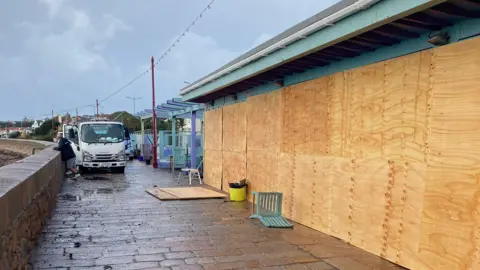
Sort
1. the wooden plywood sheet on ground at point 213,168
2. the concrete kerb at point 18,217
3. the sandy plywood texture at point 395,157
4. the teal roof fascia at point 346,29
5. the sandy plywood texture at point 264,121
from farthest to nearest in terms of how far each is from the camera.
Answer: the wooden plywood sheet on ground at point 213,168 < the sandy plywood texture at point 264,121 < the sandy plywood texture at point 395,157 < the teal roof fascia at point 346,29 < the concrete kerb at point 18,217

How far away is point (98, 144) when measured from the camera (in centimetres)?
1672

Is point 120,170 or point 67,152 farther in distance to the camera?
point 120,170

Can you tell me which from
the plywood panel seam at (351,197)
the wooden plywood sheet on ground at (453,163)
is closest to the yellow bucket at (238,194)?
the plywood panel seam at (351,197)

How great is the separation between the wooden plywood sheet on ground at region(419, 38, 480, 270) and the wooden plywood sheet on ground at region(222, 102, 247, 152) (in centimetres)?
601

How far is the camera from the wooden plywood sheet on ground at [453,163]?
3988 millimetres

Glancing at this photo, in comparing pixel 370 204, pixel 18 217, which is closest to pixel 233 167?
pixel 370 204

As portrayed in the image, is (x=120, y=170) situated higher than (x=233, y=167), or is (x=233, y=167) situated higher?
(x=233, y=167)

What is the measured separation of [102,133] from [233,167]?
8825 mm

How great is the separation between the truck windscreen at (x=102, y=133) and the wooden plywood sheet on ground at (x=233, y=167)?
7717 mm

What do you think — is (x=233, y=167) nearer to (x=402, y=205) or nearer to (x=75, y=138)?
(x=402, y=205)

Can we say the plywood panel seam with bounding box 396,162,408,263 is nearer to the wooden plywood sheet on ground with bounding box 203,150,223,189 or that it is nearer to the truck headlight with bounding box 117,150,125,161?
the wooden plywood sheet on ground with bounding box 203,150,223,189

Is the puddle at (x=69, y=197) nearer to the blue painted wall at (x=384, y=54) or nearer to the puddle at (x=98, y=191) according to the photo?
the puddle at (x=98, y=191)

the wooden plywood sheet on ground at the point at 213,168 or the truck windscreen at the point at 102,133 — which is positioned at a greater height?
the truck windscreen at the point at 102,133

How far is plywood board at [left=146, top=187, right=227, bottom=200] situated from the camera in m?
10.3
